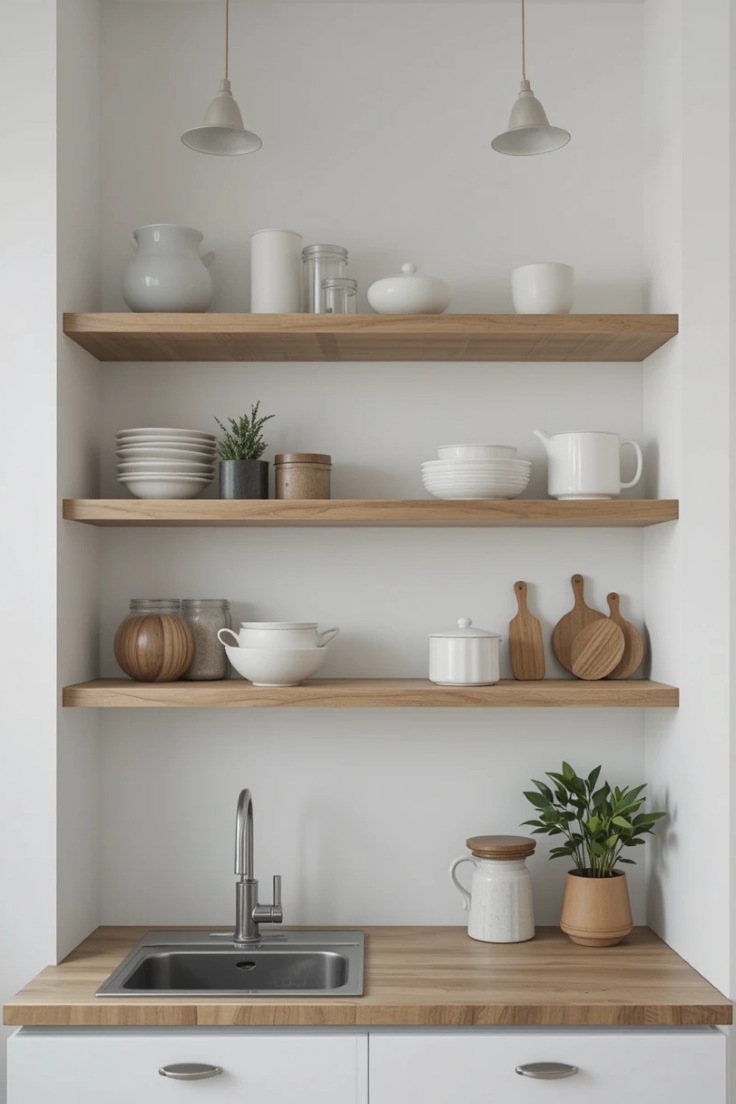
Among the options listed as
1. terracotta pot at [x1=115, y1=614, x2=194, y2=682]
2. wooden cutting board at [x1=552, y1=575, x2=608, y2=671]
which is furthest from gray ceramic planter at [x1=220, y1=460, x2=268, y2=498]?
wooden cutting board at [x1=552, y1=575, x2=608, y2=671]

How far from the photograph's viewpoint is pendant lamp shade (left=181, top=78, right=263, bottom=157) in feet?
6.65

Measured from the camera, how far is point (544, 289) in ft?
7.37

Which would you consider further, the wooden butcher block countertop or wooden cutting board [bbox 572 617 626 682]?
wooden cutting board [bbox 572 617 626 682]

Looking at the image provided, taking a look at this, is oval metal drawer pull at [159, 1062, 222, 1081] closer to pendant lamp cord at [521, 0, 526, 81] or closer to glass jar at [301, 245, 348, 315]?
glass jar at [301, 245, 348, 315]

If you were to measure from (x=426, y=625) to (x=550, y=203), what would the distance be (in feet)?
3.45

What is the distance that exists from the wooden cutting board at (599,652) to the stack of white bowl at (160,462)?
95 centimetres

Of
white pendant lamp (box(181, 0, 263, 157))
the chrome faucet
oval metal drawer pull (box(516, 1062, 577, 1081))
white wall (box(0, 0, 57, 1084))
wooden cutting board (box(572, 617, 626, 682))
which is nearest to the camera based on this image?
oval metal drawer pull (box(516, 1062, 577, 1081))

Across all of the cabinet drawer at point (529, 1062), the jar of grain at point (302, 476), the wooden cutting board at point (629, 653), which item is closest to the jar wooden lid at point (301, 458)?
the jar of grain at point (302, 476)

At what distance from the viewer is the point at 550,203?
2.46 metres

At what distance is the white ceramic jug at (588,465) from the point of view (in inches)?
88.7

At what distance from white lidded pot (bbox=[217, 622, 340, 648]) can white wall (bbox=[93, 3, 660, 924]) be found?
217mm

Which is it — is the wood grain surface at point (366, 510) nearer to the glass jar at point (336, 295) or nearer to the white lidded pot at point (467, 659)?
the white lidded pot at point (467, 659)

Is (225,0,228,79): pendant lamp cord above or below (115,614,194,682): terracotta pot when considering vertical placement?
above

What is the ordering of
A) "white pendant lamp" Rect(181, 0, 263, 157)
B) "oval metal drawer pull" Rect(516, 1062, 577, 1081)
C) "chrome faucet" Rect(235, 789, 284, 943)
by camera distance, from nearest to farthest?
"oval metal drawer pull" Rect(516, 1062, 577, 1081) → "white pendant lamp" Rect(181, 0, 263, 157) → "chrome faucet" Rect(235, 789, 284, 943)
